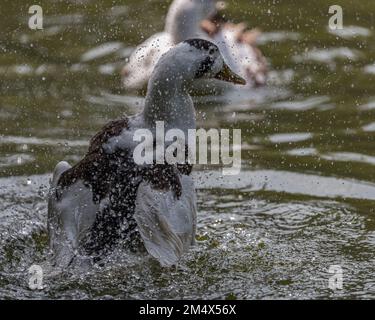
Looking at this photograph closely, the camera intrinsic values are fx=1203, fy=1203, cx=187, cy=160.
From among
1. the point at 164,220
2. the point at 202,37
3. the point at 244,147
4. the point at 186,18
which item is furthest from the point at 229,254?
the point at 186,18

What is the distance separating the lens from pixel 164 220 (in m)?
6.98

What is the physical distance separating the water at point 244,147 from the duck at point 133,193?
0.43 ft

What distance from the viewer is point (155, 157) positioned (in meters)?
7.00

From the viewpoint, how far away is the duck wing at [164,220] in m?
6.90

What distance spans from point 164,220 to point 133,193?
0.25 meters

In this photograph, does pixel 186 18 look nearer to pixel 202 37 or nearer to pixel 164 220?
pixel 202 37

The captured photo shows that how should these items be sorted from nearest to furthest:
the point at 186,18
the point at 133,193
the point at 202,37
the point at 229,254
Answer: the point at 133,193, the point at 229,254, the point at 202,37, the point at 186,18

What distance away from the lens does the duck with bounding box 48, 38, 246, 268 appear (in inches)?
271

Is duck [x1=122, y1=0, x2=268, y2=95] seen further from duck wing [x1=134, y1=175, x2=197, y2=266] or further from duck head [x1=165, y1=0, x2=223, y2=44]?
duck wing [x1=134, y1=175, x2=197, y2=266]

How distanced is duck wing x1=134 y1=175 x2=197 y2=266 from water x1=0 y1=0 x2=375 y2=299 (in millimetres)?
106

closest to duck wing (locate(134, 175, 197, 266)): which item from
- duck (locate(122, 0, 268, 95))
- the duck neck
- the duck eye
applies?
the duck neck

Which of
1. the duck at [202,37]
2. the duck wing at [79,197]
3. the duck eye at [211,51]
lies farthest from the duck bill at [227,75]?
the duck at [202,37]

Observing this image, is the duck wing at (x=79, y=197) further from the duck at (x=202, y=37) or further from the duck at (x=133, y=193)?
the duck at (x=202, y=37)

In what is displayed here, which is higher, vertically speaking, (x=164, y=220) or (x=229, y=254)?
(x=164, y=220)
